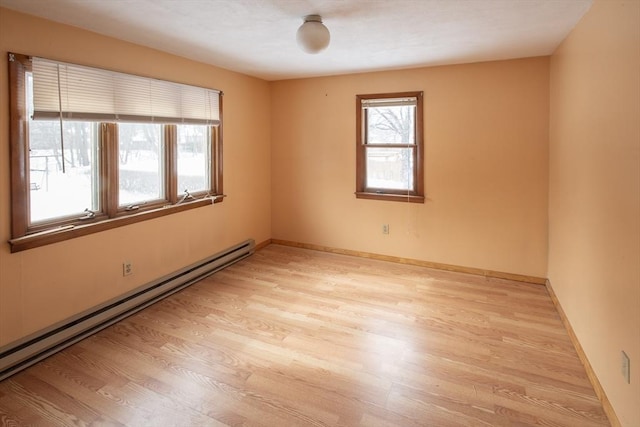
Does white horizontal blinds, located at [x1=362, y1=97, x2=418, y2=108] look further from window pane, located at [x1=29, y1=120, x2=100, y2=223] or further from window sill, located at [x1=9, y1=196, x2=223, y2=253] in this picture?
window pane, located at [x1=29, y1=120, x2=100, y2=223]

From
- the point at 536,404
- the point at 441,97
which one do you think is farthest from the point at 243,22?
the point at 536,404

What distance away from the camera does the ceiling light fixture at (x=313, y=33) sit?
8.54 feet

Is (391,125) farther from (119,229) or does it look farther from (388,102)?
(119,229)

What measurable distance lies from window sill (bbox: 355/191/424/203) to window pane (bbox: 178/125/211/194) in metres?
1.90

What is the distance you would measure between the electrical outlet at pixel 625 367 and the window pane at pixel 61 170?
12.0ft

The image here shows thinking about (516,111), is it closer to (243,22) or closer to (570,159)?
(570,159)

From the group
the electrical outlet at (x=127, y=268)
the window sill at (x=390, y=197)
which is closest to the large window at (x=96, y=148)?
the electrical outlet at (x=127, y=268)

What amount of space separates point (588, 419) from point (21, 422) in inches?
119

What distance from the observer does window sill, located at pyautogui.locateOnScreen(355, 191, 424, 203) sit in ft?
14.8

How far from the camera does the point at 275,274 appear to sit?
14.2ft

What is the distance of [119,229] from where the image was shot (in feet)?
10.7

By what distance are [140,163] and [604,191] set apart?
3575 mm

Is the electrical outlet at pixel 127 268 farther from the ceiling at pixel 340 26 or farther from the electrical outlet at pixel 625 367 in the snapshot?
the electrical outlet at pixel 625 367

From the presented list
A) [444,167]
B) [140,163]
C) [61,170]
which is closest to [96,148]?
[61,170]
